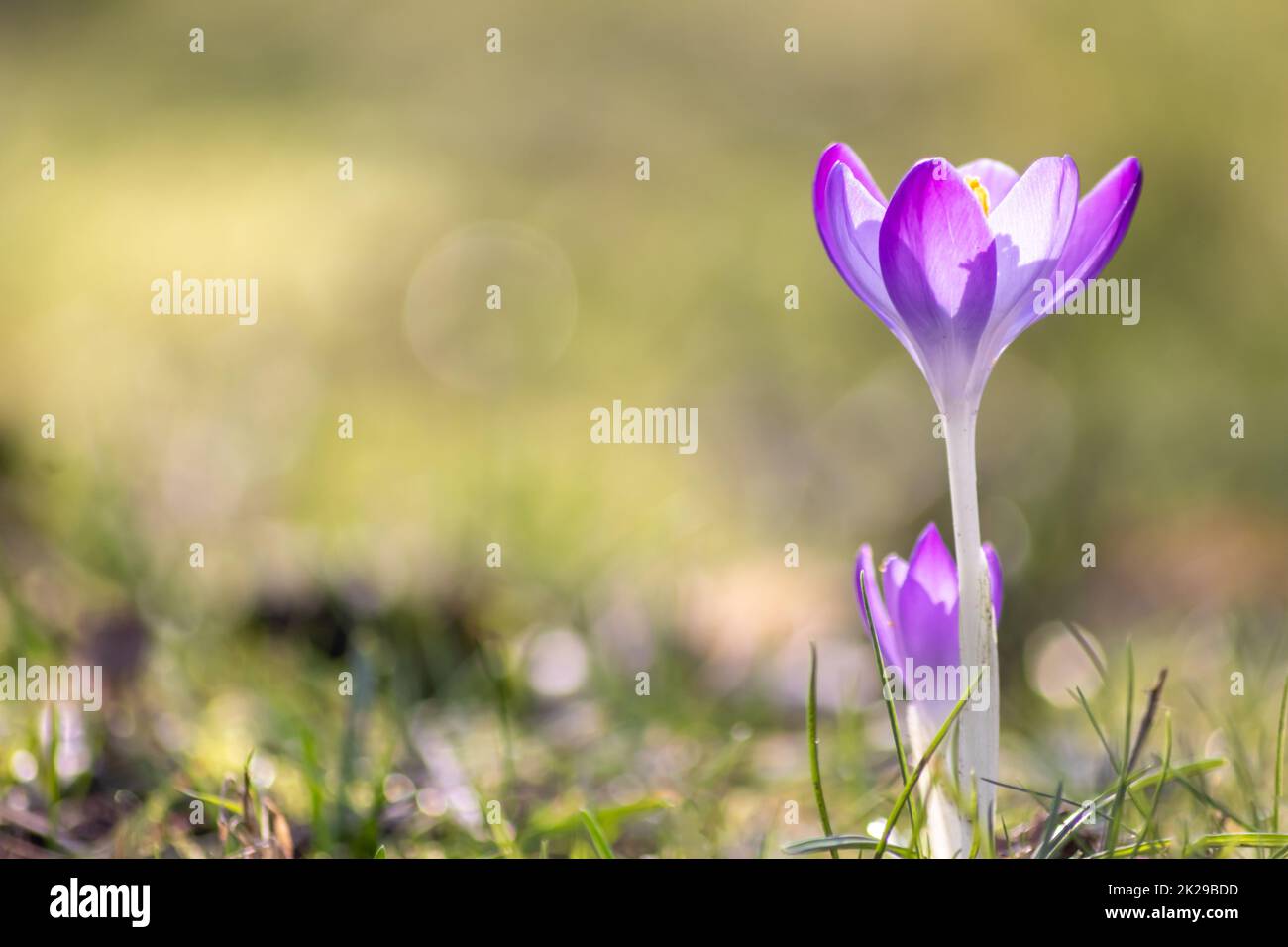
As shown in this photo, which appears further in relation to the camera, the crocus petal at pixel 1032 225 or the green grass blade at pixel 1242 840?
the green grass blade at pixel 1242 840

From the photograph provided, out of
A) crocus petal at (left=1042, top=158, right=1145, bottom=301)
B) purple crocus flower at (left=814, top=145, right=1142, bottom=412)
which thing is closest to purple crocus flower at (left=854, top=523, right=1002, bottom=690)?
purple crocus flower at (left=814, top=145, right=1142, bottom=412)

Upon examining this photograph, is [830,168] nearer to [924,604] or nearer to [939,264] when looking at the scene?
[939,264]

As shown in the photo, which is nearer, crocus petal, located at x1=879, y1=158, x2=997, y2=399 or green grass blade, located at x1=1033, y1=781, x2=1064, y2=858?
crocus petal, located at x1=879, y1=158, x2=997, y2=399

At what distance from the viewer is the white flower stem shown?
2.85ft

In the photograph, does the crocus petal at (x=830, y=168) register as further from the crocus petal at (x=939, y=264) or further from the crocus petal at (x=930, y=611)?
the crocus petal at (x=930, y=611)

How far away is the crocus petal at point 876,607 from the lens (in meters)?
0.92

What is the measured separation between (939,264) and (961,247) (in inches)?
0.8

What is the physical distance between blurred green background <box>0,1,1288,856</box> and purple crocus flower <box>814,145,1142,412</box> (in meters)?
0.52

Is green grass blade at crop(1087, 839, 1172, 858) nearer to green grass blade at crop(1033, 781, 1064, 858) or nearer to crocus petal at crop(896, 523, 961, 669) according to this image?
green grass blade at crop(1033, 781, 1064, 858)

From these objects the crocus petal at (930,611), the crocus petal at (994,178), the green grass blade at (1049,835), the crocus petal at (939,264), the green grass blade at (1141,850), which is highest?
the crocus petal at (994,178)

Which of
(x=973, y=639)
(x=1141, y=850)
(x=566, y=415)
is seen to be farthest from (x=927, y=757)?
(x=566, y=415)

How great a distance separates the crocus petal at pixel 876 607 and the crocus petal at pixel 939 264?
0.15 meters

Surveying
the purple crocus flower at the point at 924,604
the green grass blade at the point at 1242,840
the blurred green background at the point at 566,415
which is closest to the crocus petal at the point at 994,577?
the purple crocus flower at the point at 924,604

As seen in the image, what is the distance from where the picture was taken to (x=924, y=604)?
3.03ft
